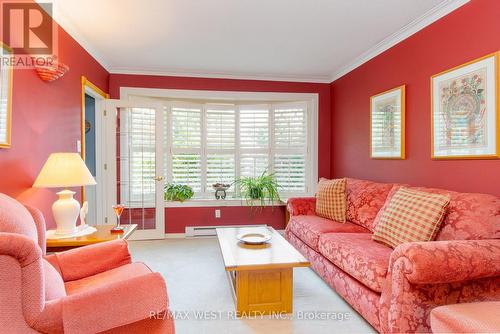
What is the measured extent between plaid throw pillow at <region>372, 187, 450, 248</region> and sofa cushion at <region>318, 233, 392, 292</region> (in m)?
0.12

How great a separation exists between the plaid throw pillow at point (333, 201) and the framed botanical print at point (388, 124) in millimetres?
596

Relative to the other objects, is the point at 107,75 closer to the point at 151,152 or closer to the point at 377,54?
the point at 151,152

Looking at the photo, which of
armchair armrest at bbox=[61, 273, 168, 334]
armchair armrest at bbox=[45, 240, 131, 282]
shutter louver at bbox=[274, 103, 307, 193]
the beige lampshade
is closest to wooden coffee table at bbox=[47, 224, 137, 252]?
armchair armrest at bbox=[45, 240, 131, 282]

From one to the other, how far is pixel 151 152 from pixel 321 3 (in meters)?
2.90

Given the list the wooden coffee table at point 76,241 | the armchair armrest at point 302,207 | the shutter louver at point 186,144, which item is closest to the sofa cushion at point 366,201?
the armchair armrest at point 302,207

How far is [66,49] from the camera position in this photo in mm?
2836

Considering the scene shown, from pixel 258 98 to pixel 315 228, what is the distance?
7.91 feet

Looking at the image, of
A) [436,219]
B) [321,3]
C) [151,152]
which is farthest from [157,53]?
[436,219]

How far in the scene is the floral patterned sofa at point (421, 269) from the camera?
1542 mm

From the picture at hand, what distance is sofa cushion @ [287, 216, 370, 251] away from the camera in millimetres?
2869

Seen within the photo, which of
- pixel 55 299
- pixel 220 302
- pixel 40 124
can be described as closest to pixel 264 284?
pixel 220 302

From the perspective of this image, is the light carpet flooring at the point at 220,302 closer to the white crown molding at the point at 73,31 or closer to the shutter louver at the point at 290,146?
the shutter louver at the point at 290,146

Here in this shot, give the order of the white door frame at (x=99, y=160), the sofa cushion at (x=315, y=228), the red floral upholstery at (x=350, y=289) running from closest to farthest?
1. the red floral upholstery at (x=350, y=289)
2. the sofa cushion at (x=315, y=228)
3. the white door frame at (x=99, y=160)

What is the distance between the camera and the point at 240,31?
3.02 metres
